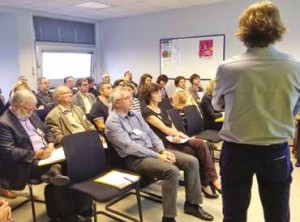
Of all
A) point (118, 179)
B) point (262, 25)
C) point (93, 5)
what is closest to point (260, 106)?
point (262, 25)

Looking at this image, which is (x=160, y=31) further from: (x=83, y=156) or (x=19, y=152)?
(x=19, y=152)

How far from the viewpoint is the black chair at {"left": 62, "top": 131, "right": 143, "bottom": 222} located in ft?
6.98

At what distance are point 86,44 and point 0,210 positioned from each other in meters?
6.73

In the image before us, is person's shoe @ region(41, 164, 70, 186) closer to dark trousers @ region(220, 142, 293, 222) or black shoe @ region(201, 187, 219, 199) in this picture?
dark trousers @ region(220, 142, 293, 222)

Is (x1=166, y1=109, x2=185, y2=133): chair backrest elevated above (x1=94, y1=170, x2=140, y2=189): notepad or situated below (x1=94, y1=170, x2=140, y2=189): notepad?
above

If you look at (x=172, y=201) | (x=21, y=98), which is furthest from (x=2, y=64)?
(x=172, y=201)

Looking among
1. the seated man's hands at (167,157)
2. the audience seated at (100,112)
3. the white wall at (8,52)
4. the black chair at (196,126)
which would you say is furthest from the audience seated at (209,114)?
the white wall at (8,52)

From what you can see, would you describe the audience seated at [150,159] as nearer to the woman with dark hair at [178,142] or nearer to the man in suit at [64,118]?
the woman with dark hair at [178,142]

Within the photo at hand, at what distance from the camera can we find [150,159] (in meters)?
2.52

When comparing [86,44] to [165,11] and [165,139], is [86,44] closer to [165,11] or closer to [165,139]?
[165,11]

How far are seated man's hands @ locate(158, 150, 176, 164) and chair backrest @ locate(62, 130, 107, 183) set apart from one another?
49 cm

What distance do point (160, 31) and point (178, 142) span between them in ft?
15.2

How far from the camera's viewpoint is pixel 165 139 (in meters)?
3.06

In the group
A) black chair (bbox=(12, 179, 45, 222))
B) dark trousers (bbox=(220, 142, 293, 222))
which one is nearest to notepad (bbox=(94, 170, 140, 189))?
black chair (bbox=(12, 179, 45, 222))
